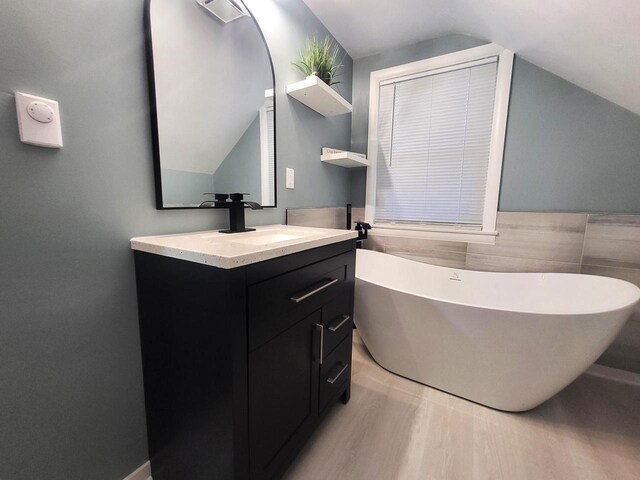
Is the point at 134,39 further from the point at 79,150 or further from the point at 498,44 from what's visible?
the point at 498,44

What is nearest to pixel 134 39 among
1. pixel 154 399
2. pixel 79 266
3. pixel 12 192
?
pixel 12 192

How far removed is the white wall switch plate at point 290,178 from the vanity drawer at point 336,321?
2.65 ft

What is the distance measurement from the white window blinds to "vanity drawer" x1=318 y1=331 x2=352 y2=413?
1.34 metres

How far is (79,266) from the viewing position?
0.75m

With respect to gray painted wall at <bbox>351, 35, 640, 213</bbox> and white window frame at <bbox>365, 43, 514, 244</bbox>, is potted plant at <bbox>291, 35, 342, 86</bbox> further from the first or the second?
gray painted wall at <bbox>351, 35, 640, 213</bbox>

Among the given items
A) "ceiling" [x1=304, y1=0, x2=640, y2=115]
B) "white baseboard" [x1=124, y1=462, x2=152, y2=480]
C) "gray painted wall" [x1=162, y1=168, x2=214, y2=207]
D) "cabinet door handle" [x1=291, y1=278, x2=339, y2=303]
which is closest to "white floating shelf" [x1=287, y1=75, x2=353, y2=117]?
"ceiling" [x1=304, y1=0, x2=640, y2=115]

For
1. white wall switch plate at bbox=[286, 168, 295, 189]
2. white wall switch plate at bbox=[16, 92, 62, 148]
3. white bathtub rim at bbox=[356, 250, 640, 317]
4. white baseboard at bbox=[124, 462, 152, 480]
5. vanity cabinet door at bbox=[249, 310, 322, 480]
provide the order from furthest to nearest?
white wall switch plate at bbox=[286, 168, 295, 189]
white bathtub rim at bbox=[356, 250, 640, 317]
white baseboard at bbox=[124, 462, 152, 480]
vanity cabinet door at bbox=[249, 310, 322, 480]
white wall switch plate at bbox=[16, 92, 62, 148]

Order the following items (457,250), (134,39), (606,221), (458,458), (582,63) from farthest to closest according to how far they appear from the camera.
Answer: (457,250), (606,221), (582,63), (458,458), (134,39)

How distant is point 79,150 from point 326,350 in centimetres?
109

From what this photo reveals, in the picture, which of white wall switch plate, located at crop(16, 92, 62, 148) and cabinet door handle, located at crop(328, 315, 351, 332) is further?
cabinet door handle, located at crop(328, 315, 351, 332)

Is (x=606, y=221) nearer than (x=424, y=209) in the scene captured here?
Yes

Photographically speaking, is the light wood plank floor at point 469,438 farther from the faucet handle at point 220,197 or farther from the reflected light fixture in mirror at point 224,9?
the reflected light fixture in mirror at point 224,9

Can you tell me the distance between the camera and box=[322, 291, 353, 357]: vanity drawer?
1063 mm

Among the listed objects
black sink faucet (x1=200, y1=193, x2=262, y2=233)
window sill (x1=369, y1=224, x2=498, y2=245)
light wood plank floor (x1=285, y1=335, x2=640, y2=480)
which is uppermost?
black sink faucet (x1=200, y1=193, x2=262, y2=233)
